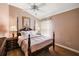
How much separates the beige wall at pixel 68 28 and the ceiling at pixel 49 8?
8 centimetres

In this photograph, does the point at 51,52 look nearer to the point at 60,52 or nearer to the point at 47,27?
the point at 60,52

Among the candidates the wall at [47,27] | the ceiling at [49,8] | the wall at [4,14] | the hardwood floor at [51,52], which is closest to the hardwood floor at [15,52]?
the hardwood floor at [51,52]

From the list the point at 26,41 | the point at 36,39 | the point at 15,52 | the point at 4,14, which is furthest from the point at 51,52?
the point at 4,14

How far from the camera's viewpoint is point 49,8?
1.70m

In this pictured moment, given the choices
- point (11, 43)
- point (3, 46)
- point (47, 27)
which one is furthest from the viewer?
point (47, 27)

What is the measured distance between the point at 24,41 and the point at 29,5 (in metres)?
0.67

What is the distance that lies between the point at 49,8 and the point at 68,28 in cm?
52

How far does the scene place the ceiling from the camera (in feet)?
5.40

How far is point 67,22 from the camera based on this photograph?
1.68m

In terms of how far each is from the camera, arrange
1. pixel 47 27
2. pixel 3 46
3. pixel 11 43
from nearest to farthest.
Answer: pixel 3 46
pixel 11 43
pixel 47 27

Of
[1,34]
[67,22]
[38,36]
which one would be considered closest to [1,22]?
[1,34]

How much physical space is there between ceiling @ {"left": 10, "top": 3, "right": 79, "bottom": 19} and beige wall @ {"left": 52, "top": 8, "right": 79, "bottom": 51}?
80mm

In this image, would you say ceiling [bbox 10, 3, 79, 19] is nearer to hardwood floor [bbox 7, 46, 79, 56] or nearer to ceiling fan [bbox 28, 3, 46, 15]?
ceiling fan [bbox 28, 3, 46, 15]

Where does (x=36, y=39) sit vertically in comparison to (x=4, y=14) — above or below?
below
